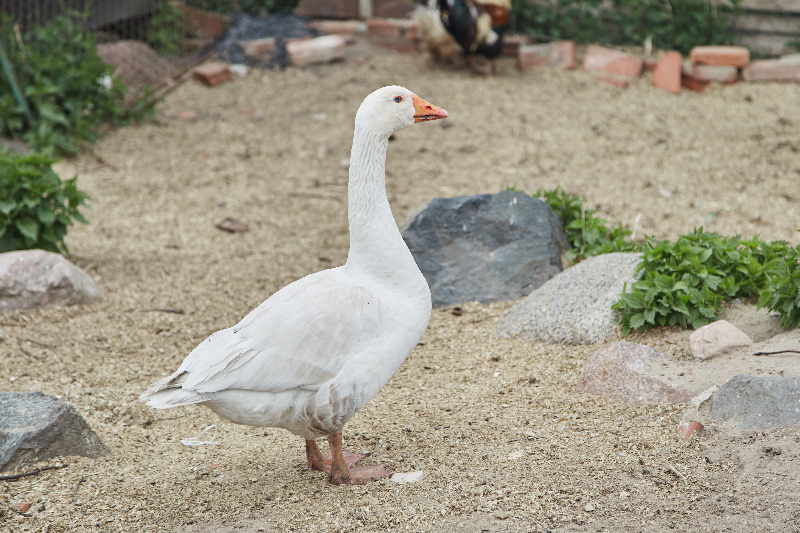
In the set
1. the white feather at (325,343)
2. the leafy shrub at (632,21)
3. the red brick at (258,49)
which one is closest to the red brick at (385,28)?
the red brick at (258,49)

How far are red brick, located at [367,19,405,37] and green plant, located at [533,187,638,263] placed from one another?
540cm

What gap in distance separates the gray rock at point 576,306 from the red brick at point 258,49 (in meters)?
6.69

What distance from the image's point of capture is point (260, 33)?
35.2 feet

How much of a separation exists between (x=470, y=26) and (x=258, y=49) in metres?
2.91

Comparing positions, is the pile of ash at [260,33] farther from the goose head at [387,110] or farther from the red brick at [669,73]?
the goose head at [387,110]

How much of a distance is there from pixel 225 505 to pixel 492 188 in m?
4.23

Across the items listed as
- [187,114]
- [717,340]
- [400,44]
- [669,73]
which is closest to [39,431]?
[717,340]

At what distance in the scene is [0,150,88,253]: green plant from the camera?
5281mm

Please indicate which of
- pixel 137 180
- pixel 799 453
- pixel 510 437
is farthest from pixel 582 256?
pixel 137 180

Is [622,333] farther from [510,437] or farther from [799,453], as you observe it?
[799,453]

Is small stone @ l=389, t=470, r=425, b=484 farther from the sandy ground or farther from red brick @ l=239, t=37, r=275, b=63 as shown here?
red brick @ l=239, t=37, r=275, b=63

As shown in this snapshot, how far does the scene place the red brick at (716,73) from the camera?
28.8 ft

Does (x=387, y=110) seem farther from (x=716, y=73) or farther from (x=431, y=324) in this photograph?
(x=716, y=73)

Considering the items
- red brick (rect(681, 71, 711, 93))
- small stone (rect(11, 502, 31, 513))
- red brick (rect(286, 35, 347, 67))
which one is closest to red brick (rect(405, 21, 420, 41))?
red brick (rect(286, 35, 347, 67))
